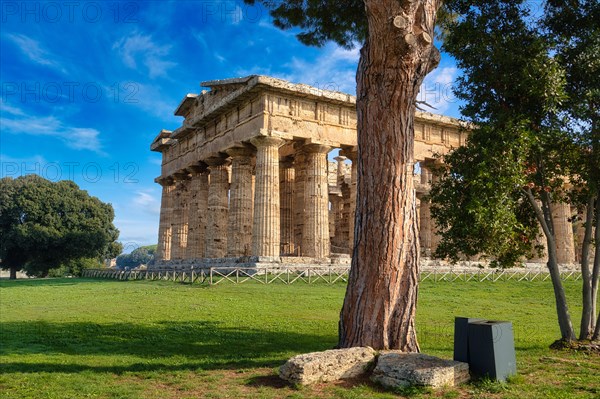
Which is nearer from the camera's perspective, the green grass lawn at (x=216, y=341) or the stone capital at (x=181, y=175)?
the green grass lawn at (x=216, y=341)

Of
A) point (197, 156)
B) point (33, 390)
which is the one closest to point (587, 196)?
point (33, 390)

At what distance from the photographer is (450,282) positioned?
24672mm

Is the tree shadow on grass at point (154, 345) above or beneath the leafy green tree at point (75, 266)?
beneath

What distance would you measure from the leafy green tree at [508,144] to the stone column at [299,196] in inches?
758

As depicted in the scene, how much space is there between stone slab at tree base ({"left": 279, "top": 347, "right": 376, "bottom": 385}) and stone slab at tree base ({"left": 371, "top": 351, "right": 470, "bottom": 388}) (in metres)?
0.30

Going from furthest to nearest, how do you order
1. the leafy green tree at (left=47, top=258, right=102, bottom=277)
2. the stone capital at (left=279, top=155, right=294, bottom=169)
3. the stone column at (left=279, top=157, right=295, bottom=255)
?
the leafy green tree at (left=47, top=258, right=102, bottom=277), the stone capital at (left=279, top=155, right=294, bottom=169), the stone column at (left=279, top=157, right=295, bottom=255)

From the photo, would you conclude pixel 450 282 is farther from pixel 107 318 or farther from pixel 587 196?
pixel 107 318

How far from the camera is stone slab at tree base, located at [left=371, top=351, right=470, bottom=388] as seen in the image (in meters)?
6.92

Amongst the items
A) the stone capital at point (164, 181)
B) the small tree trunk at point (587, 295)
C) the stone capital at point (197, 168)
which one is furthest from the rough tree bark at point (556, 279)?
the stone capital at point (164, 181)

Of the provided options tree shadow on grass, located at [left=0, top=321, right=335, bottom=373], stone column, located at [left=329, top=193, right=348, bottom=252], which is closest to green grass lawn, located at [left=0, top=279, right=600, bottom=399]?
tree shadow on grass, located at [left=0, top=321, right=335, bottom=373]

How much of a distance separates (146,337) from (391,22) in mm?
8603

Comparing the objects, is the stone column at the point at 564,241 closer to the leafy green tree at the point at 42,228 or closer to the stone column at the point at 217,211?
the stone column at the point at 217,211

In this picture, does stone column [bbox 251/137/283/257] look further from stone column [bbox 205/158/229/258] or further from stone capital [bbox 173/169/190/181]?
stone capital [bbox 173/169/190/181]

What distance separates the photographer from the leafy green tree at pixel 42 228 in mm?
50688
